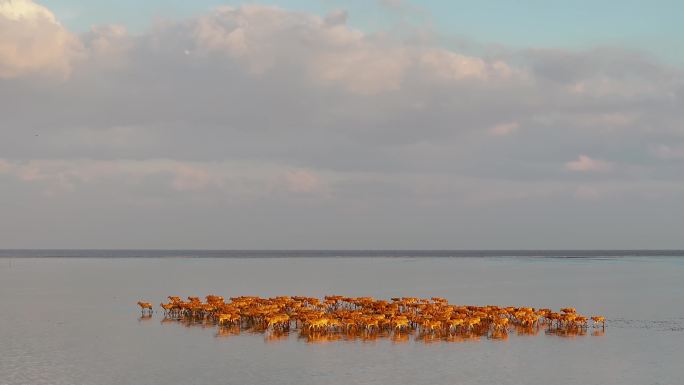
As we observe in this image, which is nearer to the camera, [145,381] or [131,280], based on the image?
[145,381]

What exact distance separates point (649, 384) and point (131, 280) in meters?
77.6

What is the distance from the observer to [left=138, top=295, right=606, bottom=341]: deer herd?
1751 inches

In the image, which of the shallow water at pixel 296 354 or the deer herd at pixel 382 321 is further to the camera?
the deer herd at pixel 382 321

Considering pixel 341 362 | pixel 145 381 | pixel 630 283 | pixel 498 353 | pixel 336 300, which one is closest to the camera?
pixel 145 381

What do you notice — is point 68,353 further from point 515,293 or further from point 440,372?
point 515,293

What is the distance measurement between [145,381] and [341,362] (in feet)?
29.3

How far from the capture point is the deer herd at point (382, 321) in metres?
44.5

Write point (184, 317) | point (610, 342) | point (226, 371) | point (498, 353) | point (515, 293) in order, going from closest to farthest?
1. point (226, 371)
2. point (498, 353)
3. point (610, 342)
4. point (184, 317)
5. point (515, 293)

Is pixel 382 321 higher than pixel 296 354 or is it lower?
higher

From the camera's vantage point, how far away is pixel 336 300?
193 ft

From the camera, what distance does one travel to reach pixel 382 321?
4594cm

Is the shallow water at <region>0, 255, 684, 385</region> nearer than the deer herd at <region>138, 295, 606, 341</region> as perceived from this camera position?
Yes

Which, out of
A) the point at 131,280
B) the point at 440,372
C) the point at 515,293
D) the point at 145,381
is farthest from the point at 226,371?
the point at 131,280

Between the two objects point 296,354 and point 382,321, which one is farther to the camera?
point 382,321
